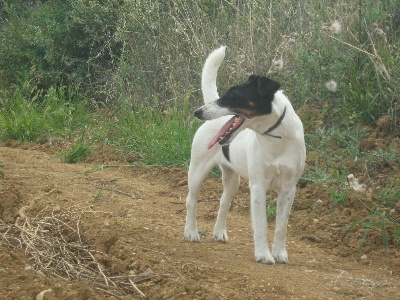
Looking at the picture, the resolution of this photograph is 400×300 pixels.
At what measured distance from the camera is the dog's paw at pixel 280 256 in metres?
5.68

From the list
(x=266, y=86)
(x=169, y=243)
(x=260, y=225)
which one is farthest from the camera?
(x=169, y=243)

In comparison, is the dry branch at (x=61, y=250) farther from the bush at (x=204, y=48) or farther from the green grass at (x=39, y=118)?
the green grass at (x=39, y=118)

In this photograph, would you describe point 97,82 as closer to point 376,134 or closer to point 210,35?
point 210,35

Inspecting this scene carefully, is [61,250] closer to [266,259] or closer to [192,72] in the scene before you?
[266,259]

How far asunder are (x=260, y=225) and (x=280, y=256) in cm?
29

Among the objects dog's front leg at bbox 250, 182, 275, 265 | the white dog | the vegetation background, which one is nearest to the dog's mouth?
the white dog

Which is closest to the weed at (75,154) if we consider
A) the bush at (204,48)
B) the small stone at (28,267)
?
the bush at (204,48)

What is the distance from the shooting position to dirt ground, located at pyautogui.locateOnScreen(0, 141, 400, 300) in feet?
14.1

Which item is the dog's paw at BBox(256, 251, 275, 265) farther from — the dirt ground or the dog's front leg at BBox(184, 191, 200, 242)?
the dog's front leg at BBox(184, 191, 200, 242)

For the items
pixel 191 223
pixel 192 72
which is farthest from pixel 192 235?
pixel 192 72

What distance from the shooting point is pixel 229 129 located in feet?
18.4

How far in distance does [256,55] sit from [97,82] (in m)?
3.32

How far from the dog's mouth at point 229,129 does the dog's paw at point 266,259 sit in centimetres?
83

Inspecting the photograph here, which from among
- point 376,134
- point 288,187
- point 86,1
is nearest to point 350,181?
point 288,187
